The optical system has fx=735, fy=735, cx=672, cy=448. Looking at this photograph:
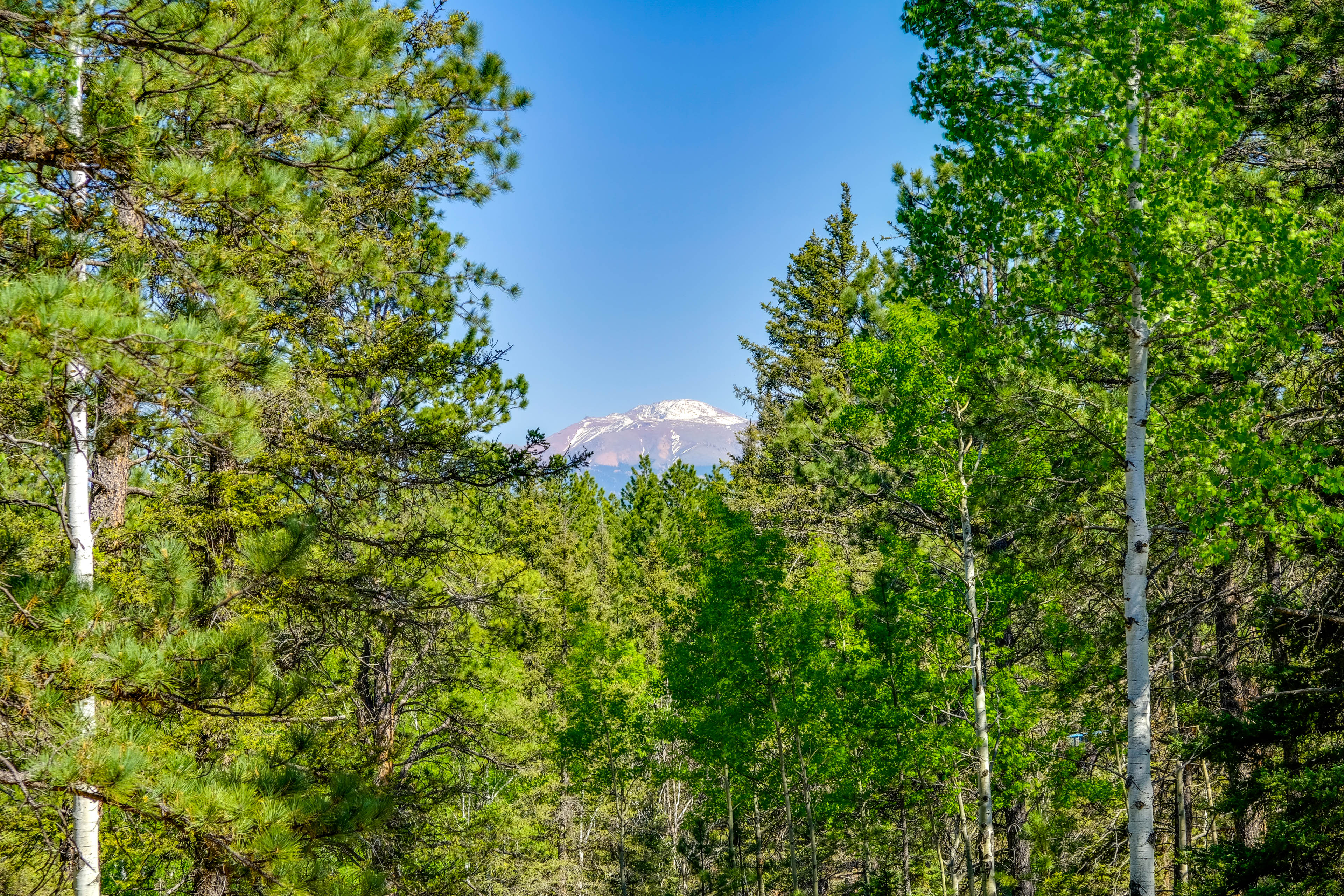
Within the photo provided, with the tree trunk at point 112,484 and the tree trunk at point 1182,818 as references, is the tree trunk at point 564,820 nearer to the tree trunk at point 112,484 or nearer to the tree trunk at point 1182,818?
the tree trunk at point 1182,818

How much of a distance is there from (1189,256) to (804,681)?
10565 mm

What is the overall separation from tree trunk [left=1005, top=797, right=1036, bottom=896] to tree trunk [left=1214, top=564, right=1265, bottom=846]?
11.4 feet

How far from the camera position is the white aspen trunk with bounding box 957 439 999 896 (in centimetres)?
971

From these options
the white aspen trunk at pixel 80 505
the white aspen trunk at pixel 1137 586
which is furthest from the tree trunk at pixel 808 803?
the white aspen trunk at pixel 80 505

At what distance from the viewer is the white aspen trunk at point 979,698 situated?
31.9 ft

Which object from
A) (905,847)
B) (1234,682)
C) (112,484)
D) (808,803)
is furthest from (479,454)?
(905,847)

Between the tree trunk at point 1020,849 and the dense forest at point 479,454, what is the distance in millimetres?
90

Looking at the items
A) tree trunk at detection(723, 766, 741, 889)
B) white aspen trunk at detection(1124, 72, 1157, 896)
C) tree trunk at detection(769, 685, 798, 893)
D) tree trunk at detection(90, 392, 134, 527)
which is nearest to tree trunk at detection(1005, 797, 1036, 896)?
tree trunk at detection(769, 685, 798, 893)

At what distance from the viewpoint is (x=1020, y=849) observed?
38.4 ft

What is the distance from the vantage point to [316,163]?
4.82m

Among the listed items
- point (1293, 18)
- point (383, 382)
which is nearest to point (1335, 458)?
point (1293, 18)

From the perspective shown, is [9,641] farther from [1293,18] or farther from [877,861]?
[877,861]

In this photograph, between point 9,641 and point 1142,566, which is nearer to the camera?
point 9,641

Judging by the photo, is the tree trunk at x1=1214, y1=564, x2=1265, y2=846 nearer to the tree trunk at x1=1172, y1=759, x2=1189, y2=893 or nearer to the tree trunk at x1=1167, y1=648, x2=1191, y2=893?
the tree trunk at x1=1167, y1=648, x2=1191, y2=893
